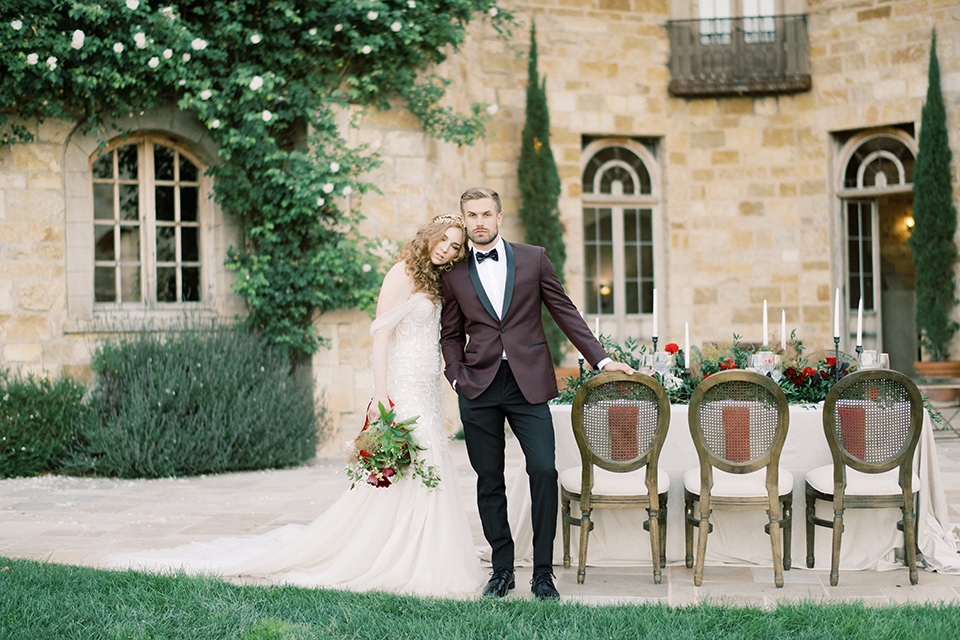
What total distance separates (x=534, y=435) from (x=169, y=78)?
17.5 ft

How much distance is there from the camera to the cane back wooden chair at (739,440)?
399cm

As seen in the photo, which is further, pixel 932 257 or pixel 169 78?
pixel 932 257

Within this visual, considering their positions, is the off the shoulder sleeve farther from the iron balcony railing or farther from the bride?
the iron balcony railing

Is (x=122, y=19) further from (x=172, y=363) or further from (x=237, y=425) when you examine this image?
(x=237, y=425)

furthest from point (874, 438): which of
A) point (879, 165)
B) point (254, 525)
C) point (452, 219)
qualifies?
point (879, 165)

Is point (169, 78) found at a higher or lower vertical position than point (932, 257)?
higher

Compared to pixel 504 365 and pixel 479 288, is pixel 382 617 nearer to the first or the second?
pixel 504 365

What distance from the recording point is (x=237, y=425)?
7.31m

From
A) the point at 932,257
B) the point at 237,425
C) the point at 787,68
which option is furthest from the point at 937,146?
the point at 237,425

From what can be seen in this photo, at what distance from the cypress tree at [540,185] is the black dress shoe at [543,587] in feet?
21.4

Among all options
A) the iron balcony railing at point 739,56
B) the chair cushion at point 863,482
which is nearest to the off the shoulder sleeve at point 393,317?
the chair cushion at point 863,482

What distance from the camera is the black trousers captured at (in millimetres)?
3822

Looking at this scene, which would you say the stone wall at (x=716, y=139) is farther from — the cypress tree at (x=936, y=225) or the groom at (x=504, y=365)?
the groom at (x=504, y=365)

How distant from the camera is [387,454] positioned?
394cm
